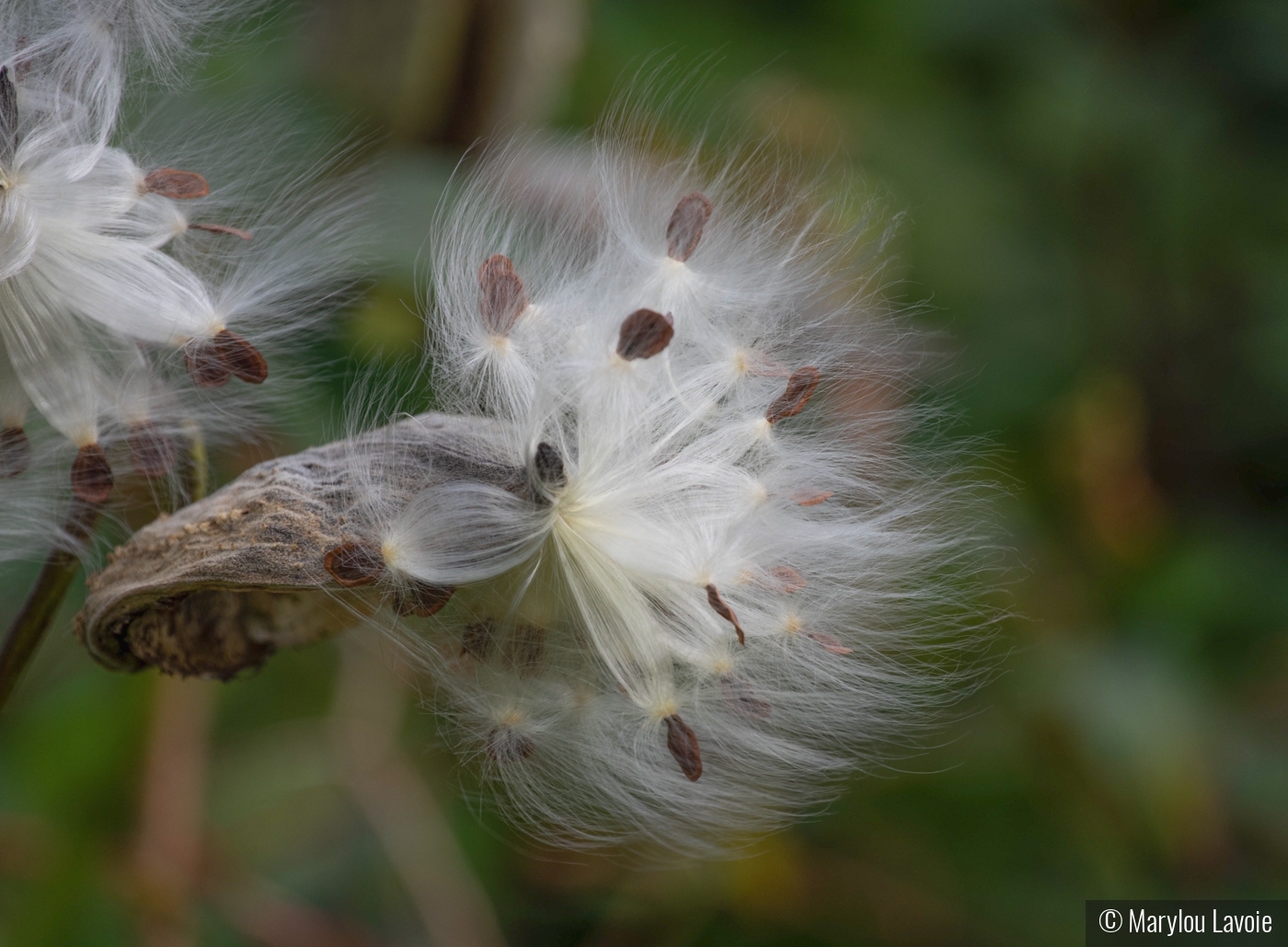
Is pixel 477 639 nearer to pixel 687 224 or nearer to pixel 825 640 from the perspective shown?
pixel 825 640

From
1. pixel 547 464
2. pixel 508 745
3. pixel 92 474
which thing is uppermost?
pixel 547 464

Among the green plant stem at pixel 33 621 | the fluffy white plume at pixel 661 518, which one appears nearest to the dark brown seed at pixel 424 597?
the fluffy white plume at pixel 661 518

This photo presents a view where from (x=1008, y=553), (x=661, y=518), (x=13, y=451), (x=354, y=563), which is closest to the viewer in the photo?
(x=354, y=563)

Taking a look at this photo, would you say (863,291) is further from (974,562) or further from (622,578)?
(622,578)

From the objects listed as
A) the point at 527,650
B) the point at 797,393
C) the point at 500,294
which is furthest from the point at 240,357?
the point at 797,393

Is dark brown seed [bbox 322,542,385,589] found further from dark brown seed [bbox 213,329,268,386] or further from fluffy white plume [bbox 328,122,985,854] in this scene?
dark brown seed [bbox 213,329,268,386]

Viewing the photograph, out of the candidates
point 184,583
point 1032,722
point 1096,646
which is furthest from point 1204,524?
point 184,583
